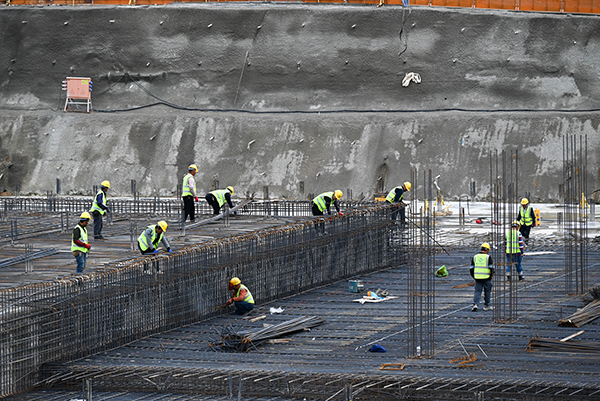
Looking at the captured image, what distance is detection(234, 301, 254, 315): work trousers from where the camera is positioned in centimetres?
1508

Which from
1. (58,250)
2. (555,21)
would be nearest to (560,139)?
(555,21)

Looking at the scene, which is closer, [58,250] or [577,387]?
[577,387]

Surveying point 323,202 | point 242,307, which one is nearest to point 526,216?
point 323,202

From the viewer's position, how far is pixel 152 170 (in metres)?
37.3

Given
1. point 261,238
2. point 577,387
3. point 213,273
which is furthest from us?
point 261,238

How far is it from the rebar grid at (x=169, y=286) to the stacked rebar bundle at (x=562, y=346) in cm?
539

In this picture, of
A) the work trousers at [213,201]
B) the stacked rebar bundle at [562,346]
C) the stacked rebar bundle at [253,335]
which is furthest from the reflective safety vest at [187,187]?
the stacked rebar bundle at [562,346]

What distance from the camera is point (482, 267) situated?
14664mm

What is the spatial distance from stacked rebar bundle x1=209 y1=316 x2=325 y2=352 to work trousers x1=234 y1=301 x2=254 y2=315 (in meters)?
0.91

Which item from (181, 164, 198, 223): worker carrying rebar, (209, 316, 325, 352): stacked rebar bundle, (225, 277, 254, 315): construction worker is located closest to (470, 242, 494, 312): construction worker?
(209, 316, 325, 352): stacked rebar bundle

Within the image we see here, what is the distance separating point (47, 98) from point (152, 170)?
773 centimetres

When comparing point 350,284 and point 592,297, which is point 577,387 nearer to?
point 592,297

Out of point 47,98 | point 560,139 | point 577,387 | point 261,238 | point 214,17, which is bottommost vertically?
point 577,387

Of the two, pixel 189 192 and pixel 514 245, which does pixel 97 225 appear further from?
pixel 514 245
